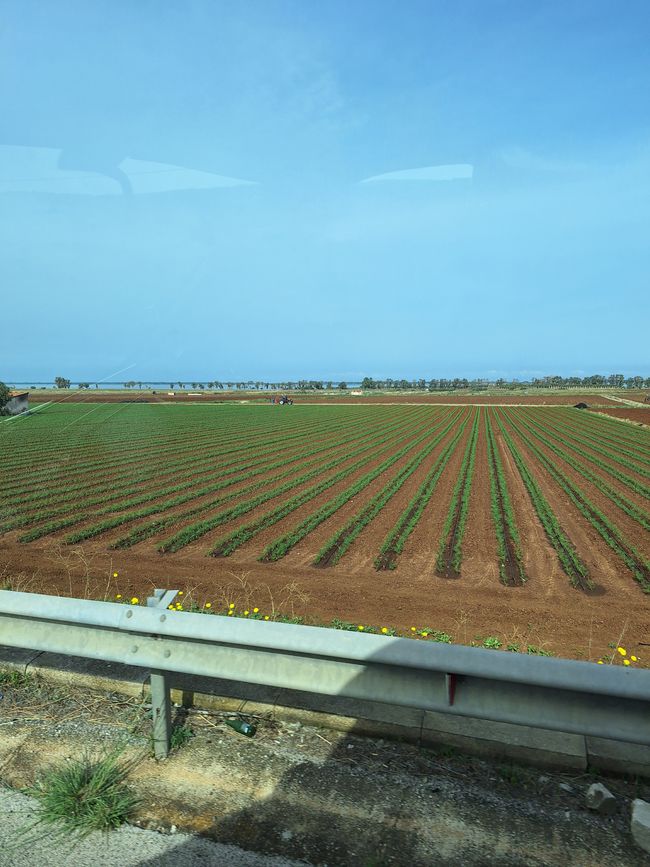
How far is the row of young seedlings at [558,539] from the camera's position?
1136cm

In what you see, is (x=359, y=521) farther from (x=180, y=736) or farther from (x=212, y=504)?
(x=180, y=736)

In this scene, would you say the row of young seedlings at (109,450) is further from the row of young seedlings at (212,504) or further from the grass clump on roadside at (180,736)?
the grass clump on roadside at (180,736)

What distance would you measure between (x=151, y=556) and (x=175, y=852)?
35.1 feet

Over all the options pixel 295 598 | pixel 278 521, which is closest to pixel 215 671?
pixel 295 598

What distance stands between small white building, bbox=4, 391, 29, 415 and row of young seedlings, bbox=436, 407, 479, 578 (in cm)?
1023

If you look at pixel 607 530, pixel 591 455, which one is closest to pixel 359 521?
pixel 607 530

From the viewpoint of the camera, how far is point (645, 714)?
2.40 meters

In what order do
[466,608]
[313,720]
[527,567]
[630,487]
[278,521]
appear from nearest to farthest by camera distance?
[313,720] → [466,608] → [527,567] → [278,521] → [630,487]

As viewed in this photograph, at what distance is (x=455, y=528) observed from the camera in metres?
14.9

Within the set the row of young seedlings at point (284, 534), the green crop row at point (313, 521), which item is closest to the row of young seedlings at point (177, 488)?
the row of young seedlings at point (284, 534)

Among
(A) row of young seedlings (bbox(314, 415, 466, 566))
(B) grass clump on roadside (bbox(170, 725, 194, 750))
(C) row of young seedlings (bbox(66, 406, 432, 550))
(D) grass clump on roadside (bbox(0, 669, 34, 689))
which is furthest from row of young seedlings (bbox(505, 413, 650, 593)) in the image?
(D) grass clump on roadside (bbox(0, 669, 34, 689))

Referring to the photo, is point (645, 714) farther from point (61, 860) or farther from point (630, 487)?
point (630, 487)

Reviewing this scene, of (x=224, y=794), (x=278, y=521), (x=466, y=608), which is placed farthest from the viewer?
(x=278, y=521)

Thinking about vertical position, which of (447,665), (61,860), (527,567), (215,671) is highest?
(447,665)
